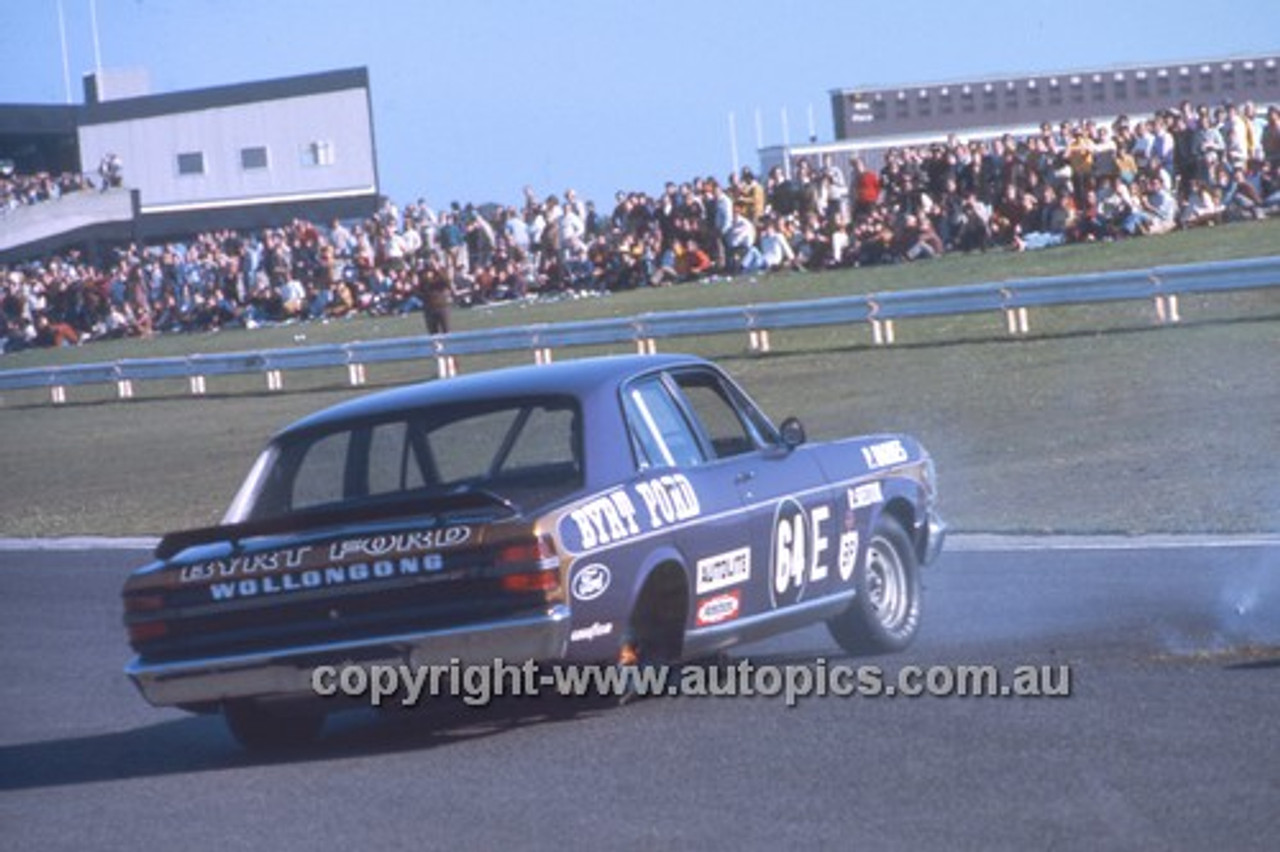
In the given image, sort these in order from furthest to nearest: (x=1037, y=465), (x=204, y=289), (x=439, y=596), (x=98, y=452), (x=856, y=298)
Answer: (x=204, y=289)
(x=98, y=452)
(x=856, y=298)
(x=1037, y=465)
(x=439, y=596)

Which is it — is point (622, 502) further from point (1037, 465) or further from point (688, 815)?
point (1037, 465)

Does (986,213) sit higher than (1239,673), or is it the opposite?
(986,213)

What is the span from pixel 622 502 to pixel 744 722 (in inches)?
38.6

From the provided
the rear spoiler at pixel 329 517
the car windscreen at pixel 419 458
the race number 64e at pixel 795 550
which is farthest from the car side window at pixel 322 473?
the race number 64e at pixel 795 550

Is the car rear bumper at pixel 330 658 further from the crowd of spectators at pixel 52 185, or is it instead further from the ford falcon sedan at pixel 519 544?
the crowd of spectators at pixel 52 185

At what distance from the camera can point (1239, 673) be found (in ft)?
30.1

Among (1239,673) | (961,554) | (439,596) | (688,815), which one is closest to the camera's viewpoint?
(688,815)

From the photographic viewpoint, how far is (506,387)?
9.71m

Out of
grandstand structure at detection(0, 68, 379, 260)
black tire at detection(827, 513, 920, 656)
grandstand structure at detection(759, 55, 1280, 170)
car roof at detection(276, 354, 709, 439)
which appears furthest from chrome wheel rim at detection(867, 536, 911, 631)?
grandstand structure at detection(0, 68, 379, 260)

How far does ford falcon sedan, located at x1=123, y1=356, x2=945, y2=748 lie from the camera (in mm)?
8531

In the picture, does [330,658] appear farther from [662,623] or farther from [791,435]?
[791,435]

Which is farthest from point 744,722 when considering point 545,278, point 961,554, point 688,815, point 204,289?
point 204,289

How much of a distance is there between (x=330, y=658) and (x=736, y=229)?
88.9 ft

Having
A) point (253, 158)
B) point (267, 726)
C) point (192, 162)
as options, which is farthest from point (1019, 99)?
point (267, 726)
